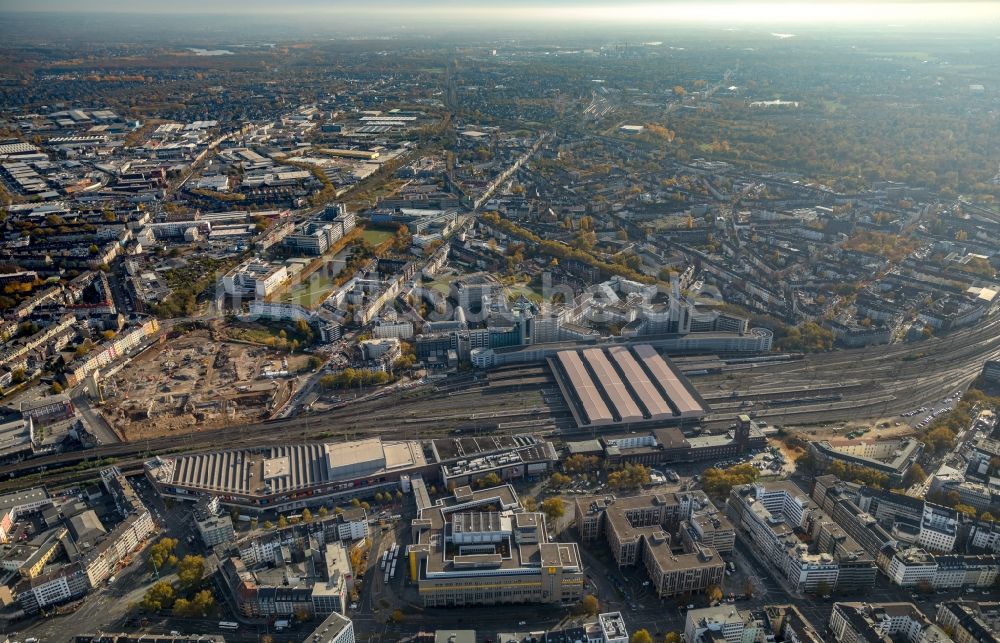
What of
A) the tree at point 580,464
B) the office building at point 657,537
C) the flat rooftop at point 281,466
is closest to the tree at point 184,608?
the flat rooftop at point 281,466

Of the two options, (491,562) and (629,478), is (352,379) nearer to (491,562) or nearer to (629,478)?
(629,478)

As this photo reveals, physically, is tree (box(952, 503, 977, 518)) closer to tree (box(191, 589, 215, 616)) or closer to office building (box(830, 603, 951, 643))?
office building (box(830, 603, 951, 643))

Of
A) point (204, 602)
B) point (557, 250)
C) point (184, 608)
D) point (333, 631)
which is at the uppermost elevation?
point (557, 250)

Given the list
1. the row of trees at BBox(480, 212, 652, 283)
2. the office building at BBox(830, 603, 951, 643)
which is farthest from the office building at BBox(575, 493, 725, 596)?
the row of trees at BBox(480, 212, 652, 283)

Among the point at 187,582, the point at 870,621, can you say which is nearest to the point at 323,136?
the point at 187,582

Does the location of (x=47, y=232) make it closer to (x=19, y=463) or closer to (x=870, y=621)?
(x=19, y=463)

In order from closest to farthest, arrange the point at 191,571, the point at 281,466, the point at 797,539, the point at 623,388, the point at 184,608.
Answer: the point at 184,608
the point at 191,571
the point at 797,539
the point at 281,466
the point at 623,388

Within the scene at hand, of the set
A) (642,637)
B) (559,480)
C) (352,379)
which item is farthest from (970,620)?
(352,379)
